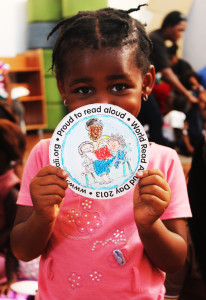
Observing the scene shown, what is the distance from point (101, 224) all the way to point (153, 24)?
432 centimetres

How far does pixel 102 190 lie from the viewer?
2.27ft

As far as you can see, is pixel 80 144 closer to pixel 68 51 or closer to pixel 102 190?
pixel 102 190

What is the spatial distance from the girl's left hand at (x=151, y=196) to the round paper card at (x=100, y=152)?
0.03m

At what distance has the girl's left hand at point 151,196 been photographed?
2.14ft

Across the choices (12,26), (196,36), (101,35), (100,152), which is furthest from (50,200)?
(12,26)

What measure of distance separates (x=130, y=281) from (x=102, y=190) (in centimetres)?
21

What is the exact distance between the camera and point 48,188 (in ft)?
2.16

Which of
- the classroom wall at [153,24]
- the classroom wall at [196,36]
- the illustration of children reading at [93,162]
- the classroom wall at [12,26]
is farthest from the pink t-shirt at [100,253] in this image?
the classroom wall at [12,26]

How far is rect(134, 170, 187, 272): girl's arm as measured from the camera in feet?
2.15

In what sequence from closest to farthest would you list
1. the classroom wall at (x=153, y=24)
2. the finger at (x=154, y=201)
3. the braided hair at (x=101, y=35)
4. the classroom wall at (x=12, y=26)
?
the finger at (x=154, y=201) < the braided hair at (x=101, y=35) < the classroom wall at (x=153, y=24) < the classroom wall at (x=12, y=26)

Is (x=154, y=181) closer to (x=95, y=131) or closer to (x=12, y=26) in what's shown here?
(x=95, y=131)

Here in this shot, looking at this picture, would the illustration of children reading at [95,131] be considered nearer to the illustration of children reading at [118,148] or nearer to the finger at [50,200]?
the illustration of children reading at [118,148]

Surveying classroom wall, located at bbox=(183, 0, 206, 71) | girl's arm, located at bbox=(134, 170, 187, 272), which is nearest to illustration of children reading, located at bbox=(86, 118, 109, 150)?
girl's arm, located at bbox=(134, 170, 187, 272)

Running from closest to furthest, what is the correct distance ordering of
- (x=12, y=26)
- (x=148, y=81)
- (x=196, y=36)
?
(x=148, y=81)
(x=196, y=36)
(x=12, y=26)
